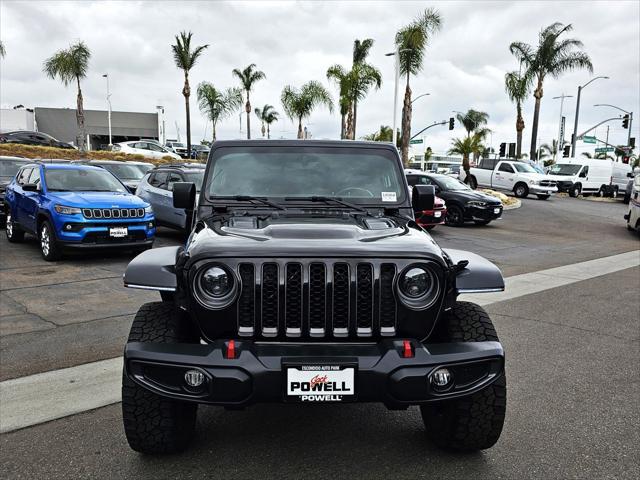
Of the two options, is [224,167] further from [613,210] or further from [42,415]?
[613,210]

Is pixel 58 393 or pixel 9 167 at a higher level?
pixel 9 167

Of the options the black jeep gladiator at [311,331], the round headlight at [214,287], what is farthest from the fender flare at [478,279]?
the round headlight at [214,287]

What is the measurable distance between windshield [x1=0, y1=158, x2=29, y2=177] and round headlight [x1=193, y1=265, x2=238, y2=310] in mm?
12710

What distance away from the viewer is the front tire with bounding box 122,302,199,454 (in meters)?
2.92

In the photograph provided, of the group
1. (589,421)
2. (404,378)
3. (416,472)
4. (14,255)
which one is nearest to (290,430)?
(416,472)

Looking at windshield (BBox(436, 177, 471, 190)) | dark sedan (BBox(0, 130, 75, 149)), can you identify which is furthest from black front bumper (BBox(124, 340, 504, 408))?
dark sedan (BBox(0, 130, 75, 149))

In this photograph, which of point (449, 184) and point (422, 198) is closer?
point (422, 198)

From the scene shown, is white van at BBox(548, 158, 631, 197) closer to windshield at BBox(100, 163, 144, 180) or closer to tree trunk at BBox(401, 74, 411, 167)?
tree trunk at BBox(401, 74, 411, 167)

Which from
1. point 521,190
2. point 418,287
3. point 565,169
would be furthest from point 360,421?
point 565,169

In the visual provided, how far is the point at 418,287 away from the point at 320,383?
69 cm

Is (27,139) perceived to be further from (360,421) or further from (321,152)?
(360,421)

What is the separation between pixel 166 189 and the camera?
12531mm

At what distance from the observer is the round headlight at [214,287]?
2766 mm

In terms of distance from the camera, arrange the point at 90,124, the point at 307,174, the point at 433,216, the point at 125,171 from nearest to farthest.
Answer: the point at 307,174
the point at 433,216
the point at 125,171
the point at 90,124
